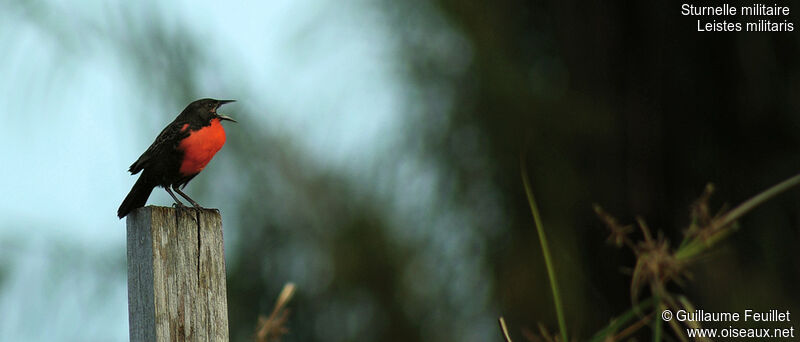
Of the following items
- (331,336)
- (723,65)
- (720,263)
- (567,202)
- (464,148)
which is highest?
(723,65)

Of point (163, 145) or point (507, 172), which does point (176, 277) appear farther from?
point (507, 172)

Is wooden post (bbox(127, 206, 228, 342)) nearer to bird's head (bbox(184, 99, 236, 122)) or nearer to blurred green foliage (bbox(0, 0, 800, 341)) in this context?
bird's head (bbox(184, 99, 236, 122))

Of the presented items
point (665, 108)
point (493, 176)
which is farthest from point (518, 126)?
point (665, 108)

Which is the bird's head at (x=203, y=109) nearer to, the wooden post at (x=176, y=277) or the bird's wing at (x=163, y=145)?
the bird's wing at (x=163, y=145)

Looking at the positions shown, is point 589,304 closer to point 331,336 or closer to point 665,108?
point 665,108

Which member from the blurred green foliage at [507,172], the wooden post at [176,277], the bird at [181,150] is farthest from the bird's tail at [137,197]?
the blurred green foliage at [507,172]
